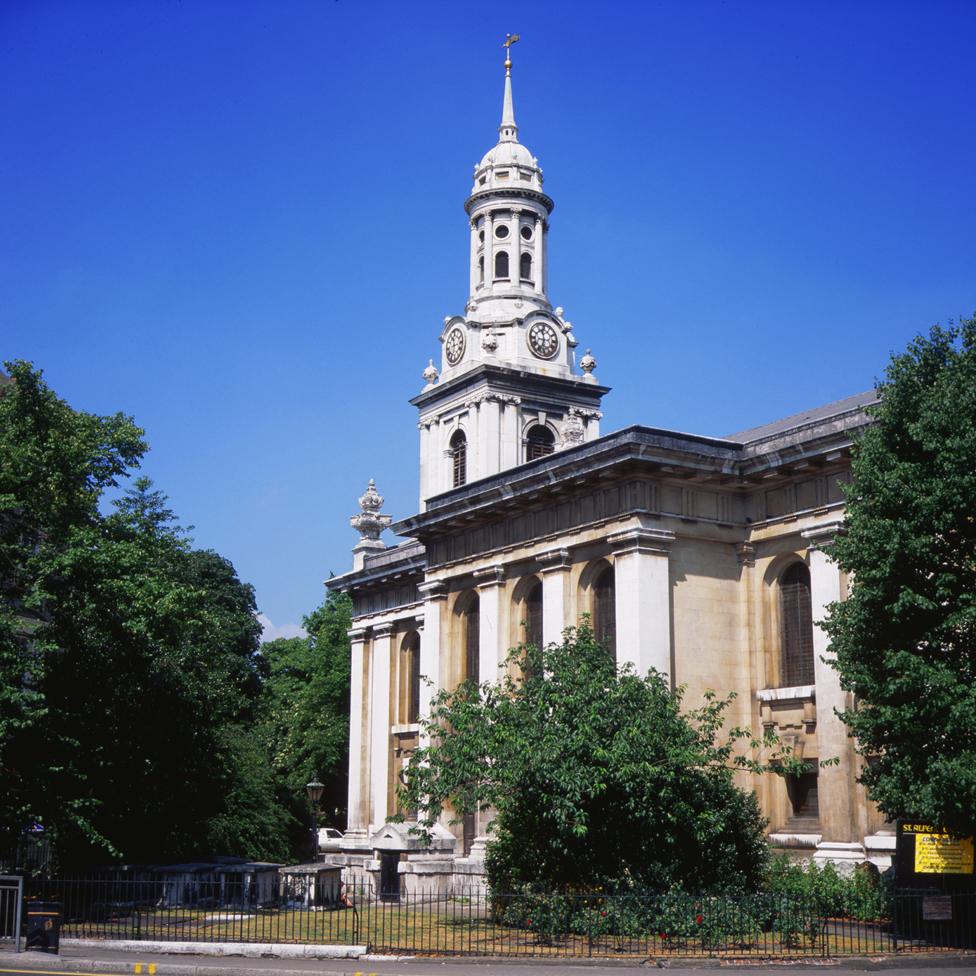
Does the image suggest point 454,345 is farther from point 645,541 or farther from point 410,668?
point 645,541

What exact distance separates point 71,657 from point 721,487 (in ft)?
57.4

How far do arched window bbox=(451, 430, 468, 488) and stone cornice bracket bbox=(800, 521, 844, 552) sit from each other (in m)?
31.3

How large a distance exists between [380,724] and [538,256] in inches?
1030

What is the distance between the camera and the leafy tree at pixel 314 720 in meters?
67.2

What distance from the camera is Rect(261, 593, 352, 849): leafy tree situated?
6725 cm

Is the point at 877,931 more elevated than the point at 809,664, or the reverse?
the point at 809,664

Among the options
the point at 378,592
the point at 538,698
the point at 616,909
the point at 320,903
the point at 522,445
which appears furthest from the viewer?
the point at 522,445

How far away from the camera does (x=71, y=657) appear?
3369cm

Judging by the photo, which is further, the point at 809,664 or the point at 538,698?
the point at 809,664

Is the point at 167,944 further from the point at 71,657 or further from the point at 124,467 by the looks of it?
the point at 124,467

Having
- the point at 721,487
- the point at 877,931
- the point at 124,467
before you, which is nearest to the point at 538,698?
the point at 877,931

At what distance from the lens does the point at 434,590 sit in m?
44.3

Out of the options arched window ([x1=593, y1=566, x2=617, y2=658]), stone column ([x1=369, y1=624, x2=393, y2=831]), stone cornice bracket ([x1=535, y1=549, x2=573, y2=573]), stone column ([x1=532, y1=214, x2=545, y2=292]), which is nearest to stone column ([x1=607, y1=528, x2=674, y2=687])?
arched window ([x1=593, y1=566, x2=617, y2=658])

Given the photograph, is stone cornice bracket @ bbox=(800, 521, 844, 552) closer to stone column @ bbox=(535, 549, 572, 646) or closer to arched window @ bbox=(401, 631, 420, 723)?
stone column @ bbox=(535, 549, 572, 646)
